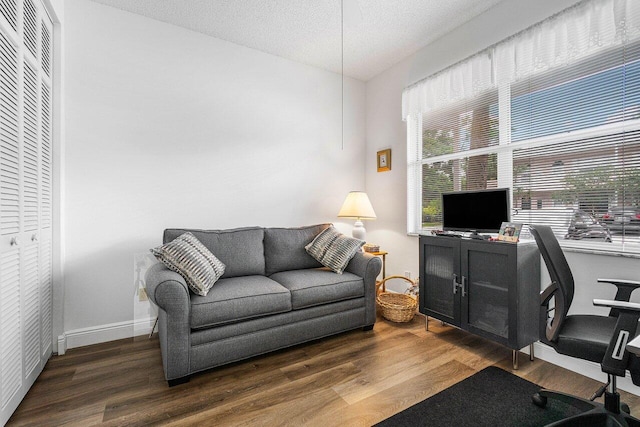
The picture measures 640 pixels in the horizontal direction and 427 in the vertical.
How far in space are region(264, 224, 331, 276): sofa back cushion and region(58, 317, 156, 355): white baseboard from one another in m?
1.16

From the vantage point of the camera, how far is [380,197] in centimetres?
381

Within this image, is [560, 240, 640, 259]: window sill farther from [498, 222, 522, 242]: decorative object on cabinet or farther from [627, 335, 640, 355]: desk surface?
[627, 335, 640, 355]: desk surface

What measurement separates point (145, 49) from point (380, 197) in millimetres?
2827

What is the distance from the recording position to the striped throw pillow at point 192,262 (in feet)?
6.93

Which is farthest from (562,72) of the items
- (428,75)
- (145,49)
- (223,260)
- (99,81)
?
(99,81)

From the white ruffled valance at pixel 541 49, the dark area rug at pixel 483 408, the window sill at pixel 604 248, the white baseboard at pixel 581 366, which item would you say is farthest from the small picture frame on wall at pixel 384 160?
the dark area rug at pixel 483 408

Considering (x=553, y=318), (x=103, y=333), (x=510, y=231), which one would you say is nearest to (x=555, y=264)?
(x=553, y=318)

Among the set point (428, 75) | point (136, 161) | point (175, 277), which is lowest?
point (175, 277)

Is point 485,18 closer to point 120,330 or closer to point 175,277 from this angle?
point 175,277

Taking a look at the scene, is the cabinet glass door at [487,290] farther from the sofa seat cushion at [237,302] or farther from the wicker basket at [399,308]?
the sofa seat cushion at [237,302]

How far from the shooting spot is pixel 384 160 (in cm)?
371

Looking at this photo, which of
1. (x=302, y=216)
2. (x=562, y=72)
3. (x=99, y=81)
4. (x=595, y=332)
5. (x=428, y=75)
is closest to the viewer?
(x=595, y=332)

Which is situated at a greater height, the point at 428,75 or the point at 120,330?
the point at 428,75

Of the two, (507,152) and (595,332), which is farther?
(507,152)
